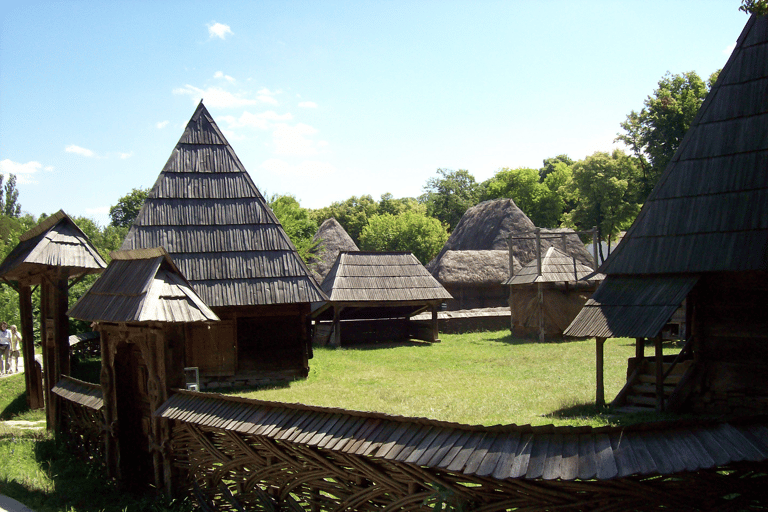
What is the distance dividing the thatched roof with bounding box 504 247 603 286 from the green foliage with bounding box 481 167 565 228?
3964cm

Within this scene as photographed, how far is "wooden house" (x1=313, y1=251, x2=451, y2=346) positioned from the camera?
19.6 metres

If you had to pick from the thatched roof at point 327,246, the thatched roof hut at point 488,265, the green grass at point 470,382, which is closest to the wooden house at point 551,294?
the green grass at point 470,382

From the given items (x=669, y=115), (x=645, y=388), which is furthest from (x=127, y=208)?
(x=645, y=388)

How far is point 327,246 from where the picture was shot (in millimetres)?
31719

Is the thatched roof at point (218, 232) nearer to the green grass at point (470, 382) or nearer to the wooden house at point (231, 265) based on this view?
the wooden house at point (231, 265)

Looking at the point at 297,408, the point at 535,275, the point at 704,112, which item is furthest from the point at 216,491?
the point at 535,275

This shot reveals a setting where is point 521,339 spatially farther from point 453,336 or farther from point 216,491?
point 216,491

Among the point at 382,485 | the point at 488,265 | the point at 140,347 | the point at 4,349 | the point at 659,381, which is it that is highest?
the point at 488,265

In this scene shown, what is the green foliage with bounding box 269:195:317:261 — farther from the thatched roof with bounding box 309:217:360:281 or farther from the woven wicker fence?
the woven wicker fence

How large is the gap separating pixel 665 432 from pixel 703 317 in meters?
6.17

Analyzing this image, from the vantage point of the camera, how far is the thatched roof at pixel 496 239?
2864 cm

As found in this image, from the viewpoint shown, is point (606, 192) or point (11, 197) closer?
point (606, 192)

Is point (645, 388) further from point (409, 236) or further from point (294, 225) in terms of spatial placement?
point (409, 236)

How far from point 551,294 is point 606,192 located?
24815 millimetres
